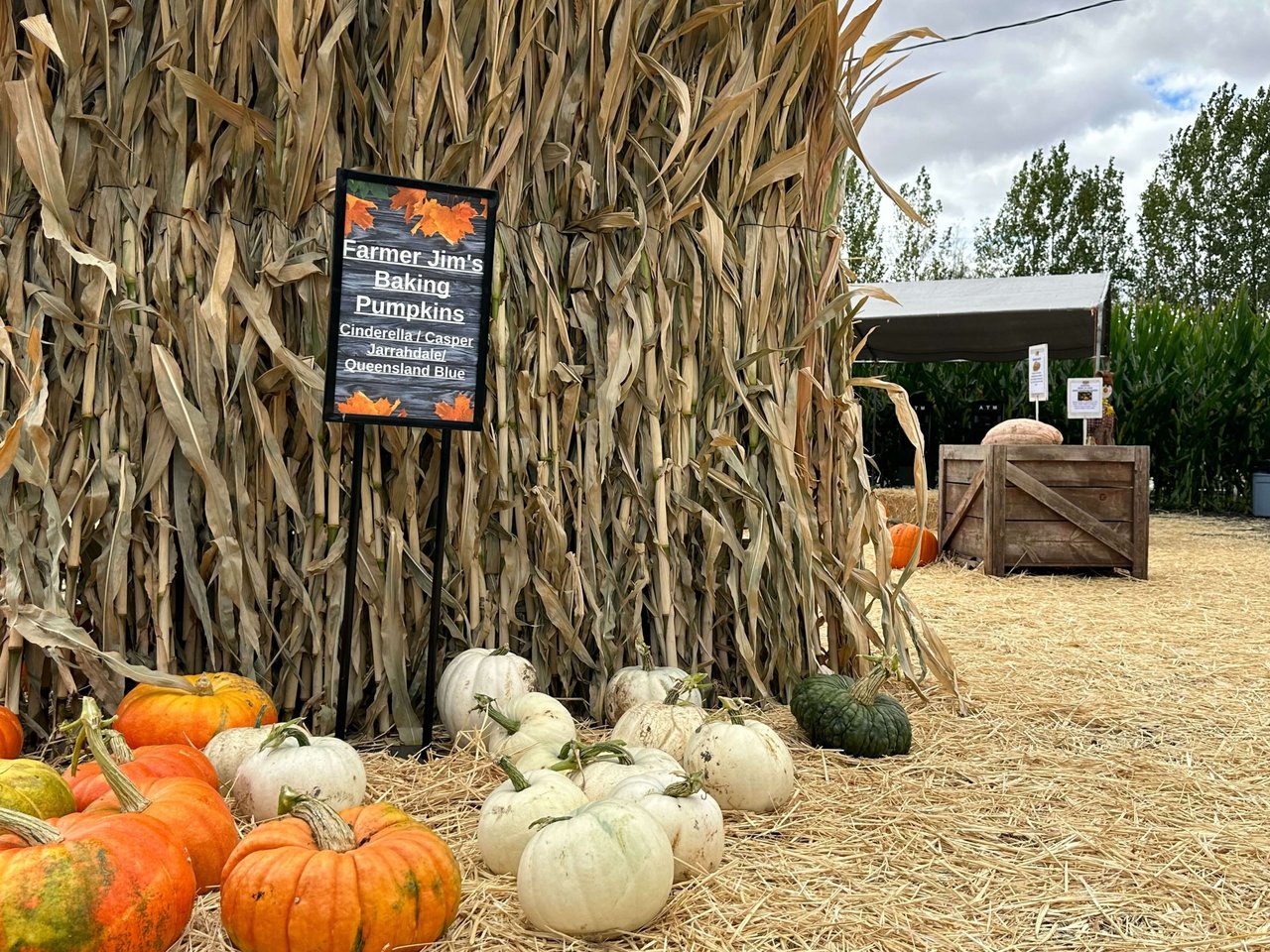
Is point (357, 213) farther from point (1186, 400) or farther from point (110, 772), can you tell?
point (1186, 400)

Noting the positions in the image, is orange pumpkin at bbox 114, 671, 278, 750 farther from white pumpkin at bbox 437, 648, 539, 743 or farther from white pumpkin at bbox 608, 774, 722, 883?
white pumpkin at bbox 608, 774, 722, 883

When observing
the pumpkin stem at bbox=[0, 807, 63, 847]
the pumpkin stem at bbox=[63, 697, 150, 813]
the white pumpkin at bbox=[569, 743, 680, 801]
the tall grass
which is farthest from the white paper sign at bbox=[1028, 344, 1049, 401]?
the pumpkin stem at bbox=[0, 807, 63, 847]

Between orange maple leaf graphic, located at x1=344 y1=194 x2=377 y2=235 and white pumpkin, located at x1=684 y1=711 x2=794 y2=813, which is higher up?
orange maple leaf graphic, located at x1=344 y1=194 x2=377 y2=235

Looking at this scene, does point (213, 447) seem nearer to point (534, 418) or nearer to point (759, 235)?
point (534, 418)

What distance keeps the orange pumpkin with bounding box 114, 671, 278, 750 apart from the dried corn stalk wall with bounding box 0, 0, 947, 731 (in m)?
0.20

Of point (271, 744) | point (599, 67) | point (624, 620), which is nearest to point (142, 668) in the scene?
point (271, 744)

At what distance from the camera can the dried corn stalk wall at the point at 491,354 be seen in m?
2.55

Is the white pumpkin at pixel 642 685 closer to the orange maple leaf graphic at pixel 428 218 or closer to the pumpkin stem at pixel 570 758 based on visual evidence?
the pumpkin stem at pixel 570 758

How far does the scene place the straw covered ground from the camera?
5.76ft

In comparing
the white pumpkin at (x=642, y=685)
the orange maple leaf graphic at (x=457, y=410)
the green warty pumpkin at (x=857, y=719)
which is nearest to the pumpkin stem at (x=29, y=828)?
the orange maple leaf graphic at (x=457, y=410)

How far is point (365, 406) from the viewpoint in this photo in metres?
2.52

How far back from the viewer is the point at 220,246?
2594 millimetres

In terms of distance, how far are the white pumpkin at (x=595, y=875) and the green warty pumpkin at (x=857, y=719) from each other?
1.13 meters

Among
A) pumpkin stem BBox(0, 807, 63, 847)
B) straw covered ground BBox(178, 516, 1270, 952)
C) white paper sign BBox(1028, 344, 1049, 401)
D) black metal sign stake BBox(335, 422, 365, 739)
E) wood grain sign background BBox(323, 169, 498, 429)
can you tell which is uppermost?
white paper sign BBox(1028, 344, 1049, 401)
